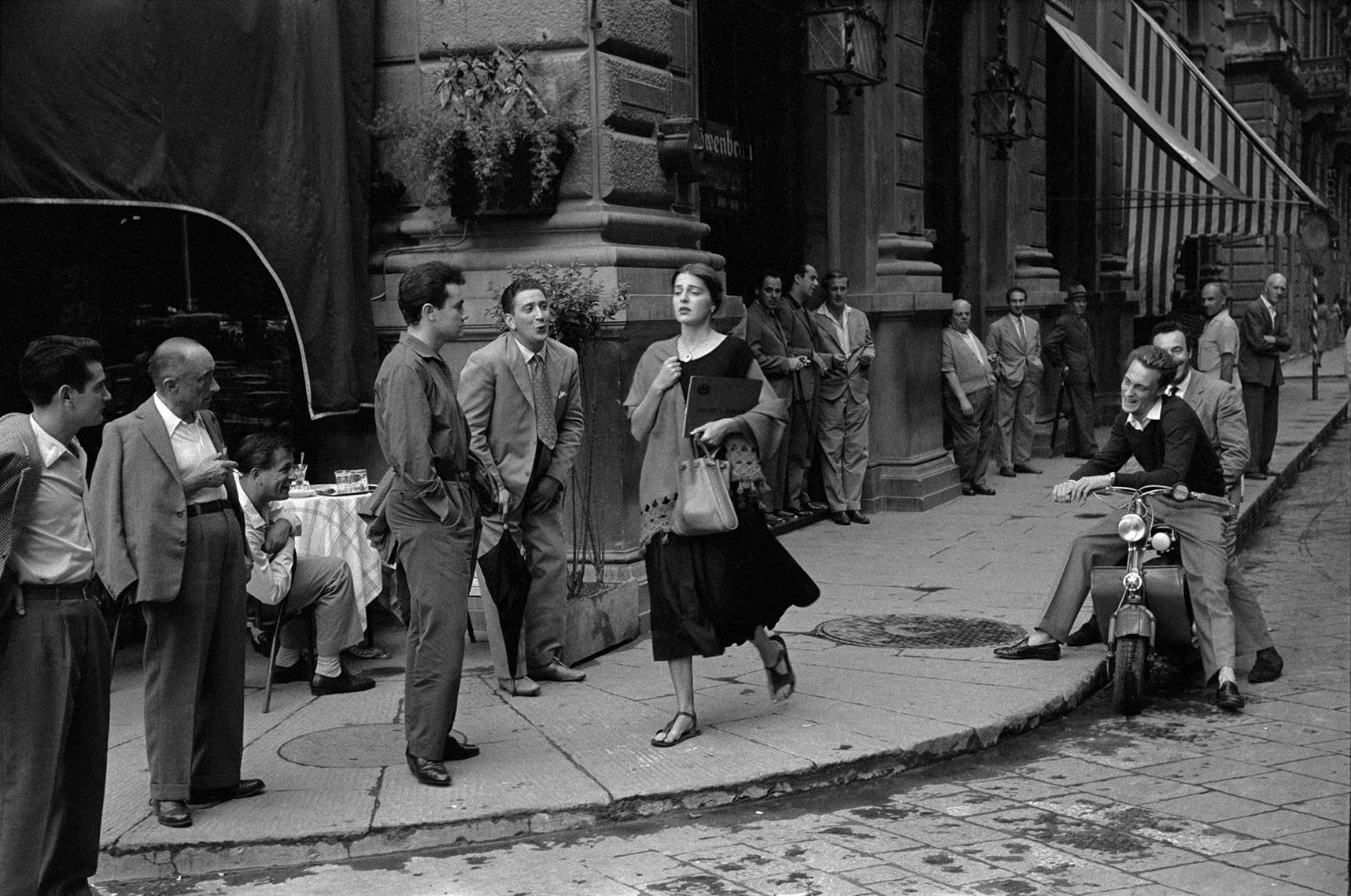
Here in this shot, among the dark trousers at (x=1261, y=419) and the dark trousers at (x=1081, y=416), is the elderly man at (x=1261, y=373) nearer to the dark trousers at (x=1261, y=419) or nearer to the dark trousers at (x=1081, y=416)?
the dark trousers at (x=1261, y=419)

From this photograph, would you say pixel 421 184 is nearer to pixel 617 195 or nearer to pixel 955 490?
pixel 617 195

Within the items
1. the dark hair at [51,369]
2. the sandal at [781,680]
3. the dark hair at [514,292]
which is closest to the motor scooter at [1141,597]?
the sandal at [781,680]

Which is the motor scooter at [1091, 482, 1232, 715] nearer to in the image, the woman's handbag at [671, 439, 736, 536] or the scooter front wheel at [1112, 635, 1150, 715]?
the scooter front wheel at [1112, 635, 1150, 715]

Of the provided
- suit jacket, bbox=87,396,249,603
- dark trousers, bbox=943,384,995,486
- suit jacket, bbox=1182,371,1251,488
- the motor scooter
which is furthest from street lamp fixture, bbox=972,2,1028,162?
suit jacket, bbox=87,396,249,603

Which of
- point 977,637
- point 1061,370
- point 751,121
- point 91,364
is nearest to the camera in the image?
point 91,364

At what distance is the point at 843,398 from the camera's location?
12.1 meters

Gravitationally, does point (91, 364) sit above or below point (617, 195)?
below

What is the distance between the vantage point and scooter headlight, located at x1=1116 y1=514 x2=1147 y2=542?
22.8 ft

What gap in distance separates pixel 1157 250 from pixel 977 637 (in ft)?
39.3

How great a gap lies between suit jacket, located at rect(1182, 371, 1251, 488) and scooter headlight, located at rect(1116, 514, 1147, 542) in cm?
125

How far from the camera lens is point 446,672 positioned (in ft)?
18.9

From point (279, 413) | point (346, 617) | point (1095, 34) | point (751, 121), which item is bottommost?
point (346, 617)

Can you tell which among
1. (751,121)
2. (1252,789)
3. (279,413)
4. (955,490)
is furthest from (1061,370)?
(1252,789)

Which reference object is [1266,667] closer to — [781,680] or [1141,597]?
[1141,597]
